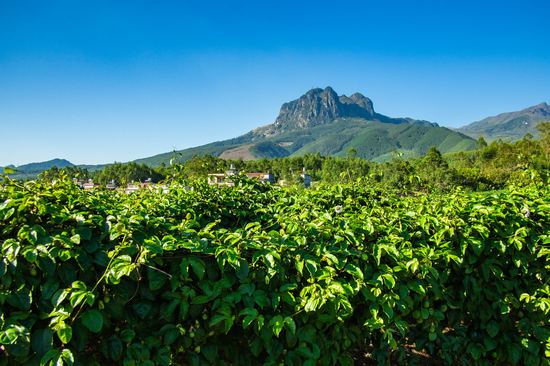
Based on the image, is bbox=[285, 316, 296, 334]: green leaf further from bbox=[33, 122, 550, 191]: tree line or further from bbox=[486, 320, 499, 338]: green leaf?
bbox=[33, 122, 550, 191]: tree line

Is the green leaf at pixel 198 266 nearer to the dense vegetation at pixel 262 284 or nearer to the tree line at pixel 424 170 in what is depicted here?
the dense vegetation at pixel 262 284

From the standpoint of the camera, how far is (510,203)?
2.62m

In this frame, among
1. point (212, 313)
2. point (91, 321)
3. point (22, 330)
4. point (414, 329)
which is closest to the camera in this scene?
point (22, 330)

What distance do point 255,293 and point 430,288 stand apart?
1409 mm

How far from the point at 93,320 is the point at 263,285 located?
36.9 inches

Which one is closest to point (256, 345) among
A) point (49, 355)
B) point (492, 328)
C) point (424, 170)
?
point (49, 355)

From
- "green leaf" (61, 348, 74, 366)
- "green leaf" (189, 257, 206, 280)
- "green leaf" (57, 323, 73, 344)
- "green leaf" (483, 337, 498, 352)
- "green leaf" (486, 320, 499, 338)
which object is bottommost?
"green leaf" (483, 337, 498, 352)

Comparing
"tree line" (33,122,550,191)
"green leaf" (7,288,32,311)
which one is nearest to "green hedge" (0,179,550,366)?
"green leaf" (7,288,32,311)

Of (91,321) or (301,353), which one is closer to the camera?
(91,321)

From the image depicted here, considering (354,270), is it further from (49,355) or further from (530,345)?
(530,345)

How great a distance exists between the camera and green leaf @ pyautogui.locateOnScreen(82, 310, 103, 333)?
140 cm

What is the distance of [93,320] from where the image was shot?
A: 1.42 m

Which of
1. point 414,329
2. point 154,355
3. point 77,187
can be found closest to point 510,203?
point 414,329

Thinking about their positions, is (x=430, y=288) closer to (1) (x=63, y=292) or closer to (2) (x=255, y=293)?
(2) (x=255, y=293)
